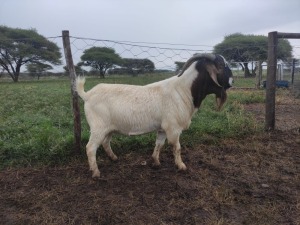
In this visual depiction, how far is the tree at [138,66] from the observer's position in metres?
7.10

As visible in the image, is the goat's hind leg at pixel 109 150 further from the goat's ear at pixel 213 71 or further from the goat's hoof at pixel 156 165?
the goat's ear at pixel 213 71

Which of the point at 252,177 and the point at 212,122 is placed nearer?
the point at 252,177

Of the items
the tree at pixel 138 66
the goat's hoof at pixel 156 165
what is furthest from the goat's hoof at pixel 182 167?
the tree at pixel 138 66

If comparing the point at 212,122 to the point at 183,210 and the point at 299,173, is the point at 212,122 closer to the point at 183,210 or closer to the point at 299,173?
the point at 299,173

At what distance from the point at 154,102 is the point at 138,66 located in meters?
3.55

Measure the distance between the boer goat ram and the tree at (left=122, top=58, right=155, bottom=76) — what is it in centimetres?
282

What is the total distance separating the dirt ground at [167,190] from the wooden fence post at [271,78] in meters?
0.99

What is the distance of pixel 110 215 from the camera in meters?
3.18

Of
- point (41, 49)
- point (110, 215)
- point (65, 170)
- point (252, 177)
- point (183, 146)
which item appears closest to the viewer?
point (110, 215)

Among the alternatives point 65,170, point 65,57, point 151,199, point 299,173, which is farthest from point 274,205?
point 65,57

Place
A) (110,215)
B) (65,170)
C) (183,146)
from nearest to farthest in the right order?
1. (110,215)
2. (65,170)
3. (183,146)

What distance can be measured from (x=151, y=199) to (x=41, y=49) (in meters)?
36.9

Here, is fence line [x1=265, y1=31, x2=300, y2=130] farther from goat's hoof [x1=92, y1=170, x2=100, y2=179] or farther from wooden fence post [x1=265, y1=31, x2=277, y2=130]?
goat's hoof [x1=92, y1=170, x2=100, y2=179]

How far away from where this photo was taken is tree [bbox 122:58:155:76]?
23.3 ft
